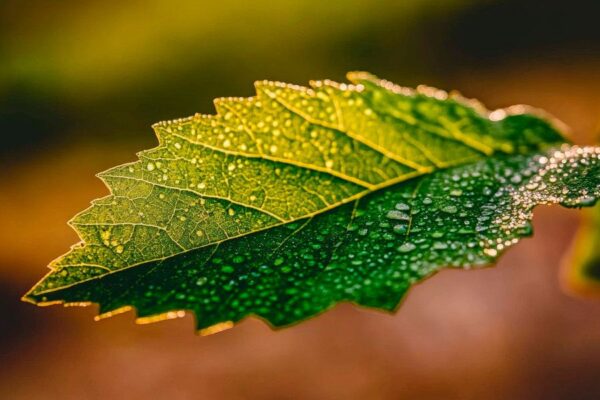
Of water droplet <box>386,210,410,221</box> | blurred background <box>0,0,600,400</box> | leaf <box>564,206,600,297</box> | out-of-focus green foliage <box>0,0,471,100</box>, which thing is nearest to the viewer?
water droplet <box>386,210,410,221</box>

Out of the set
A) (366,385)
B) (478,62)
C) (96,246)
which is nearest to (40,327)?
(366,385)

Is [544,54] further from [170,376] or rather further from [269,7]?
[170,376]

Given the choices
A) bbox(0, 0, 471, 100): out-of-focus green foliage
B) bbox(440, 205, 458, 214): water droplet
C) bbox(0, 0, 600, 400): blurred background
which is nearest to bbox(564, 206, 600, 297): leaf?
bbox(440, 205, 458, 214): water droplet

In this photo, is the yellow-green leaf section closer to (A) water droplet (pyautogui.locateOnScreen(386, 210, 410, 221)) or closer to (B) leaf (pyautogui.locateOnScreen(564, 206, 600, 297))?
(A) water droplet (pyautogui.locateOnScreen(386, 210, 410, 221))

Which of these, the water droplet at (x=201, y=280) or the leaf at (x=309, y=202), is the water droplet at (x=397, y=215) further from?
the water droplet at (x=201, y=280)

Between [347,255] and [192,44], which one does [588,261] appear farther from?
[192,44]

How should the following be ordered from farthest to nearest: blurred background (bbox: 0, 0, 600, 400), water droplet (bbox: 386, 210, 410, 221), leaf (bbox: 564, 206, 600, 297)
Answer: blurred background (bbox: 0, 0, 600, 400) < leaf (bbox: 564, 206, 600, 297) < water droplet (bbox: 386, 210, 410, 221)
